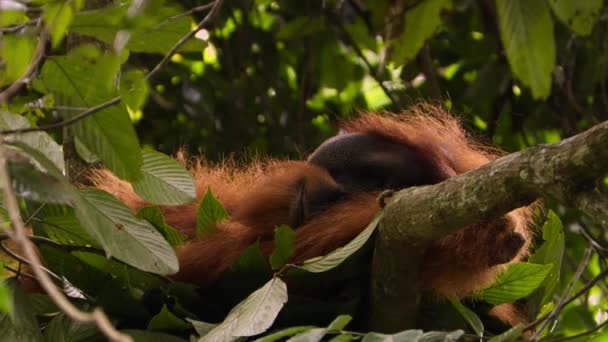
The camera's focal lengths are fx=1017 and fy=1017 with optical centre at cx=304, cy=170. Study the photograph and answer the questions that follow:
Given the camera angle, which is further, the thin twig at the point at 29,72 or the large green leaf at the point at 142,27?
the large green leaf at the point at 142,27

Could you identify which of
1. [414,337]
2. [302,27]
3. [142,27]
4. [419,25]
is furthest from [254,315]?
[302,27]

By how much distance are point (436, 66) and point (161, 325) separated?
250 cm

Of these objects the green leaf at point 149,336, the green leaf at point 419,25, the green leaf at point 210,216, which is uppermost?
the green leaf at point 419,25

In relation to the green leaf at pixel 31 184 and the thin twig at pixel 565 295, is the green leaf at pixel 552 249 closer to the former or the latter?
the thin twig at pixel 565 295

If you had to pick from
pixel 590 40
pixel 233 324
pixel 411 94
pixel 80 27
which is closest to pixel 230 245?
pixel 233 324

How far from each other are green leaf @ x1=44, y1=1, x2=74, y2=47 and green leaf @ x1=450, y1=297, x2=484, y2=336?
3.30ft

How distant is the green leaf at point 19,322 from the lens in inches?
78.7

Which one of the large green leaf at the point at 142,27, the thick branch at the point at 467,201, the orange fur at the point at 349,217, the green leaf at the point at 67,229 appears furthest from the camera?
the green leaf at the point at 67,229

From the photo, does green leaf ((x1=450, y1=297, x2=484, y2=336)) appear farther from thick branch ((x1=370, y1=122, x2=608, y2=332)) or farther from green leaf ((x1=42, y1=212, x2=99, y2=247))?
green leaf ((x1=42, y1=212, x2=99, y2=247))

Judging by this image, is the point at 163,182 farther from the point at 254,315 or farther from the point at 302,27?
the point at 302,27

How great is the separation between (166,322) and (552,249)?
0.94 m

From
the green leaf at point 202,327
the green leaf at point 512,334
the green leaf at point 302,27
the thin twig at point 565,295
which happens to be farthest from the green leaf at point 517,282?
the green leaf at point 302,27

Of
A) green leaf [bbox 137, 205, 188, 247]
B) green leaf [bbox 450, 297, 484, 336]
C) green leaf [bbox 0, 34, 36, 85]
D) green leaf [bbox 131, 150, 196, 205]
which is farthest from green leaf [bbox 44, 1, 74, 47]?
green leaf [bbox 450, 297, 484, 336]

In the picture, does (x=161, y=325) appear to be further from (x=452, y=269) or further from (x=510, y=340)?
(x=510, y=340)
